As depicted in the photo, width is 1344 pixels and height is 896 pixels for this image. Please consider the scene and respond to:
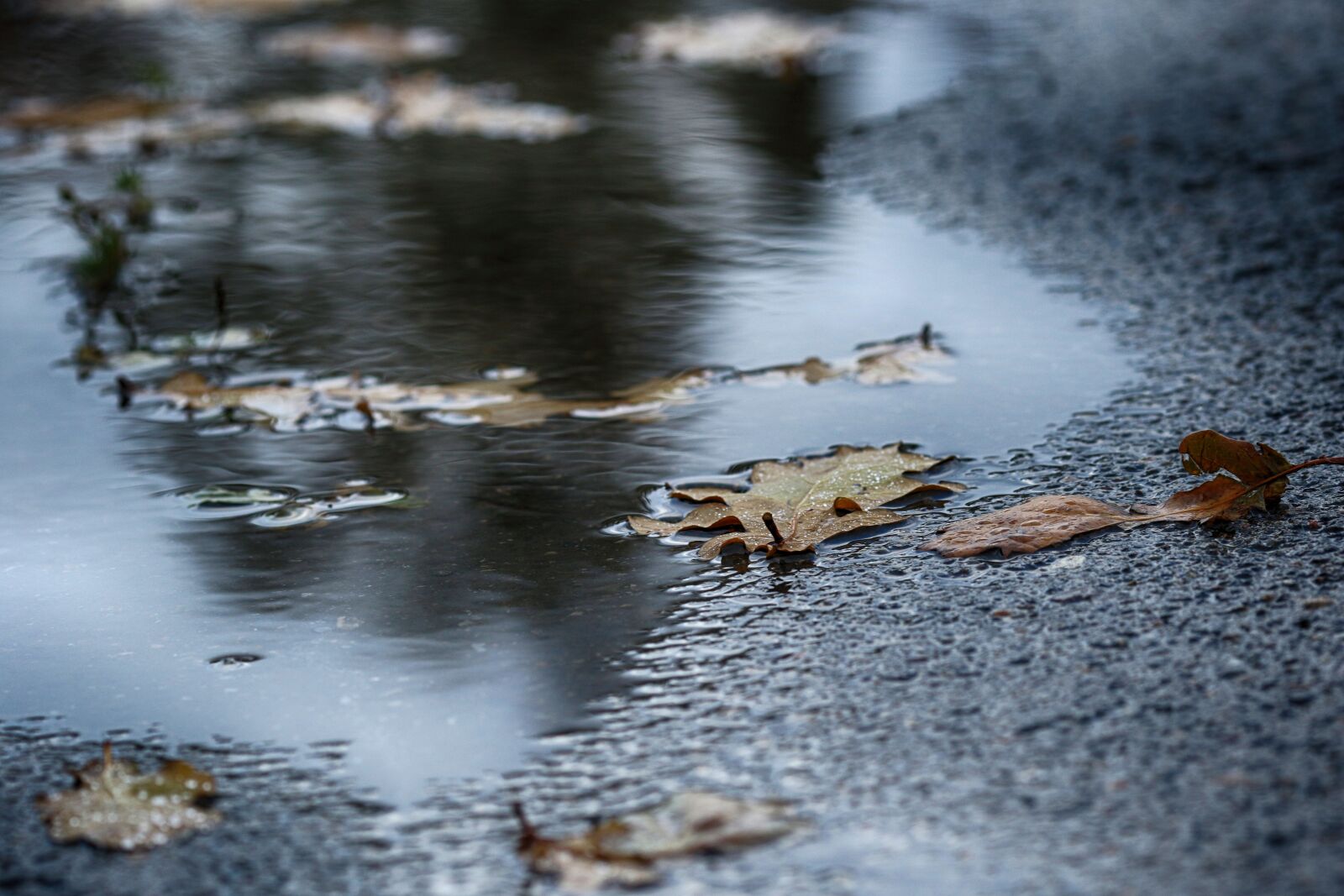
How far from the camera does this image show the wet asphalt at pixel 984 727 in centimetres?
144

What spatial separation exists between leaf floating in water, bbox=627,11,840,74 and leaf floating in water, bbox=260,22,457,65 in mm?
1064

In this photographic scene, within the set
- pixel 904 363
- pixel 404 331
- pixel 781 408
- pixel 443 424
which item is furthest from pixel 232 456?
pixel 904 363

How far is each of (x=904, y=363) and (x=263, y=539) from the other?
1.39 meters

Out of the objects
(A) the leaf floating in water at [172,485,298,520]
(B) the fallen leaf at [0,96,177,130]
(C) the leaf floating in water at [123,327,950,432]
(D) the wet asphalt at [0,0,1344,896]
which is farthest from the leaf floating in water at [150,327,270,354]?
(B) the fallen leaf at [0,96,177,130]

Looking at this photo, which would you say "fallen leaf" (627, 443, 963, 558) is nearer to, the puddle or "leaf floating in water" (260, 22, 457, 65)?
the puddle

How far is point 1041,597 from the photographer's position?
193 cm

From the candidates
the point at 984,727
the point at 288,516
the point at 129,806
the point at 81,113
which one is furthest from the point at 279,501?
the point at 81,113

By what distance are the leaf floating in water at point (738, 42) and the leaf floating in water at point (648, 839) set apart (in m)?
5.44

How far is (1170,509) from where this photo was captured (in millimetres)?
2139

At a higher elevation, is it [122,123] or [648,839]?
[122,123]

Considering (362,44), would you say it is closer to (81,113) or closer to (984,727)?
(81,113)

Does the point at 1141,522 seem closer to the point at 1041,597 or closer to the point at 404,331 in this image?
the point at 1041,597

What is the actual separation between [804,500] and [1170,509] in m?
0.58

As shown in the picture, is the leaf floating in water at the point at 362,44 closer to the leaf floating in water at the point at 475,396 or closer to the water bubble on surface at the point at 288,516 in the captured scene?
the leaf floating in water at the point at 475,396
